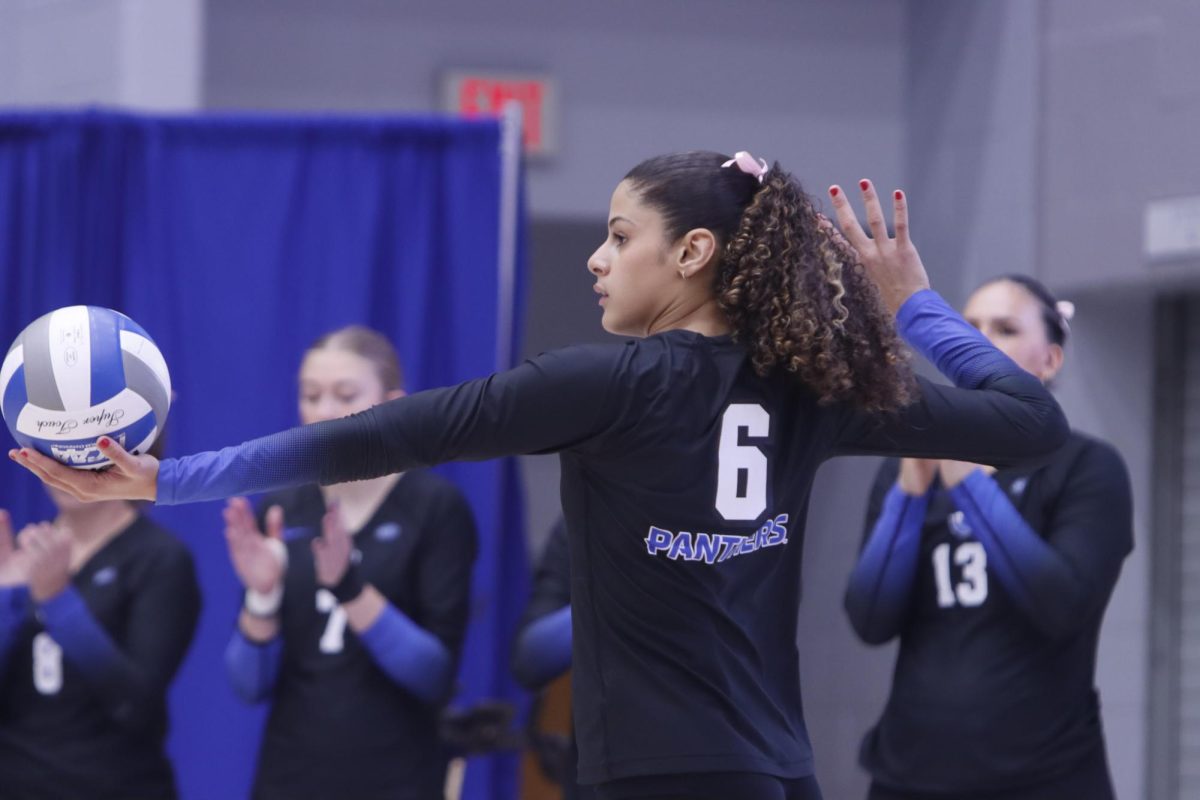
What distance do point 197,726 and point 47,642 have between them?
1.01 metres

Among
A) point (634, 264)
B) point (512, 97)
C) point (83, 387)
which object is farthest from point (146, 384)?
point (512, 97)

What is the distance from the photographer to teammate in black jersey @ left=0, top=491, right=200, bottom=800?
4.01m

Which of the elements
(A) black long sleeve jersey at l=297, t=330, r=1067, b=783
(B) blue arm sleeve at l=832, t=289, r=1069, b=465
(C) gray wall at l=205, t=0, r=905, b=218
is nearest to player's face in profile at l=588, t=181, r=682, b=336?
(A) black long sleeve jersey at l=297, t=330, r=1067, b=783

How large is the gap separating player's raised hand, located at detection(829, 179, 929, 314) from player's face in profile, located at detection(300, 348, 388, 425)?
6.45 ft

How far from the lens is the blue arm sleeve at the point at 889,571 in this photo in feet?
11.6

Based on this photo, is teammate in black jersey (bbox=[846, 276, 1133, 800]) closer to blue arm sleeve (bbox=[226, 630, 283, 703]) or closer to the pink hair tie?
the pink hair tie

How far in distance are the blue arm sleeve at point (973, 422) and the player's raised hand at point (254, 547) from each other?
198cm

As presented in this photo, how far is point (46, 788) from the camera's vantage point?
13.3 feet

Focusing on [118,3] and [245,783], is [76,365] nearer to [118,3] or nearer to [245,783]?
[245,783]

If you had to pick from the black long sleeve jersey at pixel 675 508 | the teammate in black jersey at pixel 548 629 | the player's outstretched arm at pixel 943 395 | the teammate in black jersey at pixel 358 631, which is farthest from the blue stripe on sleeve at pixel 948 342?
the teammate in black jersey at pixel 358 631

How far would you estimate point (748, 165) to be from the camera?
225 cm

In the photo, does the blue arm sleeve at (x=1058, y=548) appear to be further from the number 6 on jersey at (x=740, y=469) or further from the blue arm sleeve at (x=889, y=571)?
the number 6 on jersey at (x=740, y=469)

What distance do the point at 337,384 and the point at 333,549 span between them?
1.74 feet

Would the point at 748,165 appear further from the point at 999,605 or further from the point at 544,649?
the point at 544,649
